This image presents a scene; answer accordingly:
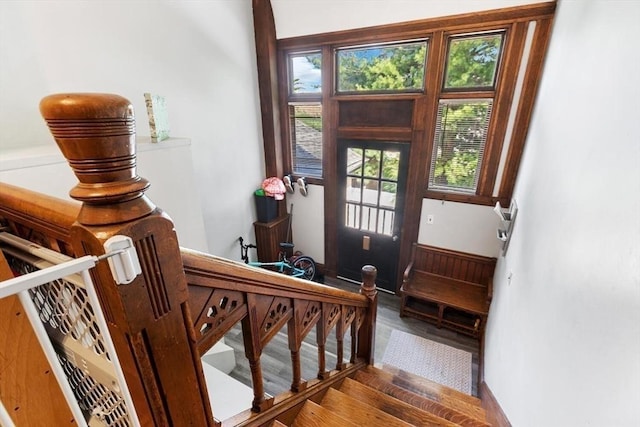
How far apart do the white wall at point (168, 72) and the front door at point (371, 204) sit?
1.32m

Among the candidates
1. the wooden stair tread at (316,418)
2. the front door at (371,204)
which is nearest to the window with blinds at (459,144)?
the front door at (371,204)

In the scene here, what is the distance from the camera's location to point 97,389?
0.63m

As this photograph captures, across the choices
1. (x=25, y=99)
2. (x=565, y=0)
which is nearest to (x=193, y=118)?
(x=25, y=99)

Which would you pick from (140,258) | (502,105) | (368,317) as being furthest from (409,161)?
(140,258)

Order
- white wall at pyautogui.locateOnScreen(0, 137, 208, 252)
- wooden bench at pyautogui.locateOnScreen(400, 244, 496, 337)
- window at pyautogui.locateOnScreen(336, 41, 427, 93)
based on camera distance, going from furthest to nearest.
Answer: wooden bench at pyautogui.locateOnScreen(400, 244, 496, 337) → window at pyautogui.locateOnScreen(336, 41, 427, 93) → white wall at pyautogui.locateOnScreen(0, 137, 208, 252)

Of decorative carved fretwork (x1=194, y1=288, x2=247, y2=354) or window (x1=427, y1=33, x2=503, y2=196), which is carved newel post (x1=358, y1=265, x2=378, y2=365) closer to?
decorative carved fretwork (x1=194, y1=288, x2=247, y2=354)

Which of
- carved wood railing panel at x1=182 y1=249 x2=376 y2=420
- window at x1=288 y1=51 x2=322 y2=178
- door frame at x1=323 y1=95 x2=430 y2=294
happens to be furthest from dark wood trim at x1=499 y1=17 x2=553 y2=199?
carved wood railing panel at x1=182 y1=249 x2=376 y2=420

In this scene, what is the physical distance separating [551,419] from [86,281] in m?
1.64

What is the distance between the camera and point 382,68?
3359 millimetres

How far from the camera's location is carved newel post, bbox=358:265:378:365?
6.50ft

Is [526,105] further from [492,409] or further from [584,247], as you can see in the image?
[492,409]

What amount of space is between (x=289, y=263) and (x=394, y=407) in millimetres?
2646

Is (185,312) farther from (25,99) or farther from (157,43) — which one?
(157,43)

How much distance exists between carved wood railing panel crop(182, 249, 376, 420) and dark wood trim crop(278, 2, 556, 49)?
2.87 metres
